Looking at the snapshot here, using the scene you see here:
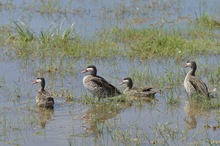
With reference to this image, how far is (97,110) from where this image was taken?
506 inches

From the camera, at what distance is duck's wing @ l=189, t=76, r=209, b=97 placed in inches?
530

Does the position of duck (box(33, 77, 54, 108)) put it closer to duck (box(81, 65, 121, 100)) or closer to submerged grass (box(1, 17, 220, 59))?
duck (box(81, 65, 121, 100))

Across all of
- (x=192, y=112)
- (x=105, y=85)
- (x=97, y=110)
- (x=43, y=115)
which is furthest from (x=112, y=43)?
(x=43, y=115)

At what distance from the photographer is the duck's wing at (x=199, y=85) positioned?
13.5 m

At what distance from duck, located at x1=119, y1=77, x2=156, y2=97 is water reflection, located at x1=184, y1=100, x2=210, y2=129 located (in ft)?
2.33

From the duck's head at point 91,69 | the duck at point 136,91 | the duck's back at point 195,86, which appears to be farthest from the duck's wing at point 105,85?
the duck's back at point 195,86

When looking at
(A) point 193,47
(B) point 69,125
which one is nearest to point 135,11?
(A) point 193,47

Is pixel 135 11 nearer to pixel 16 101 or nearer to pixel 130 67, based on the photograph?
pixel 130 67

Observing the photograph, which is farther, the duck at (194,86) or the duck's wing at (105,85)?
the duck's wing at (105,85)

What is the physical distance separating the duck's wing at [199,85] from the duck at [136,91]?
73 cm

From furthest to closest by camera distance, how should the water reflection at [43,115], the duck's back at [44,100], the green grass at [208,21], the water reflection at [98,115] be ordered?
the green grass at [208,21] → the duck's back at [44,100] → the water reflection at [43,115] → the water reflection at [98,115]

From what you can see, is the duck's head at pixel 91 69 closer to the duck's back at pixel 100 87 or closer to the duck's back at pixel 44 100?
the duck's back at pixel 100 87

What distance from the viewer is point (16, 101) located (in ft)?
43.7

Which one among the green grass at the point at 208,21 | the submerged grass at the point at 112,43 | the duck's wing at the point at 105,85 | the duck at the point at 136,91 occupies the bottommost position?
the duck at the point at 136,91
